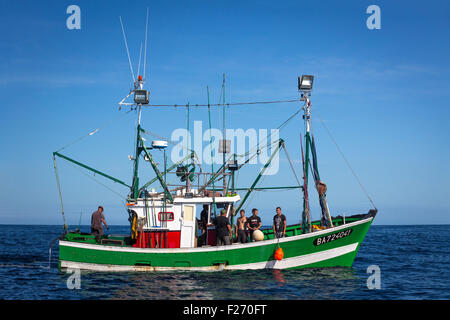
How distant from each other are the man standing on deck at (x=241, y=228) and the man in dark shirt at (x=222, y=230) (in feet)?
2.17

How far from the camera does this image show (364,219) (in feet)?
57.7

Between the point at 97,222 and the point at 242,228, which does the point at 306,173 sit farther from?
the point at 97,222

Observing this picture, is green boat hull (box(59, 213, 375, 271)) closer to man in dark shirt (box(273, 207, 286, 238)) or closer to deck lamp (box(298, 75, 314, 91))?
man in dark shirt (box(273, 207, 286, 238))

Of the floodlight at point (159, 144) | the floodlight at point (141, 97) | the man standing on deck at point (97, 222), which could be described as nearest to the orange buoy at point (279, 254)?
the floodlight at point (159, 144)

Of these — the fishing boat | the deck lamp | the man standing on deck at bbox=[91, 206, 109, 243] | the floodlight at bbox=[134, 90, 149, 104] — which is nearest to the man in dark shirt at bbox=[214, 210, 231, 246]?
the fishing boat

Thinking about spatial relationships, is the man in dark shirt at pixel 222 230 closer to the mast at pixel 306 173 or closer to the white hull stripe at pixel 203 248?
the white hull stripe at pixel 203 248

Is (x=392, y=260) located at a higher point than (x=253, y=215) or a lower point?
lower

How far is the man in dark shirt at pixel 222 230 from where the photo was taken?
1697cm

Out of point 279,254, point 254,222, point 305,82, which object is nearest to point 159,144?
point 254,222

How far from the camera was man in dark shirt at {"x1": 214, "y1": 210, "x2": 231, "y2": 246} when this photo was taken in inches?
668
